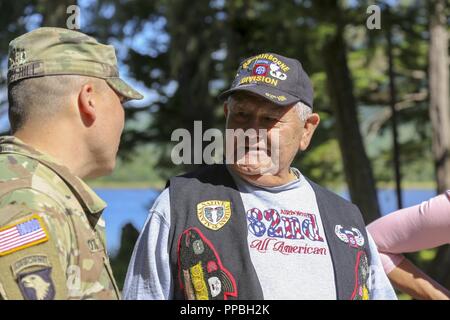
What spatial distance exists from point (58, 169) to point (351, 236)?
114 cm

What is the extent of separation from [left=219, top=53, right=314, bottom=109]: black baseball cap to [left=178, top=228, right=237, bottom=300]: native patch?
583 mm

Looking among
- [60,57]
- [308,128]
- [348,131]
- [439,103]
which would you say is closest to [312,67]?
[348,131]

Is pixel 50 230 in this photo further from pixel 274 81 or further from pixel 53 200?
pixel 274 81

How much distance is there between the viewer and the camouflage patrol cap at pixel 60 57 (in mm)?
1948

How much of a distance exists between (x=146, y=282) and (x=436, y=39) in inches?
492

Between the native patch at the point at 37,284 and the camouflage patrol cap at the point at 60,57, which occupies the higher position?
the camouflage patrol cap at the point at 60,57

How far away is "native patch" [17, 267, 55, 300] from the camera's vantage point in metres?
1.65

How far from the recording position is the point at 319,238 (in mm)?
2518

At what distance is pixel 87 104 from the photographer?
1948mm

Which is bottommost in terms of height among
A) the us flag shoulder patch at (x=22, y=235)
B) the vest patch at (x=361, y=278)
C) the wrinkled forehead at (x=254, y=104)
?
the vest patch at (x=361, y=278)

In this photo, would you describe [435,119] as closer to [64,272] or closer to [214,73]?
[214,73]

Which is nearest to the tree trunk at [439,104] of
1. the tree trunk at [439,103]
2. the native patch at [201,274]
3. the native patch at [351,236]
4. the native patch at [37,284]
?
the tree trunk at [439,103]

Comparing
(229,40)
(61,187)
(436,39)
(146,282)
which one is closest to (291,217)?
(146,282)

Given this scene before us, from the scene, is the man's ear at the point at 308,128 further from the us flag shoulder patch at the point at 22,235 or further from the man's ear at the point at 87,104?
the us flag shoulder patch at the point at 22,235
